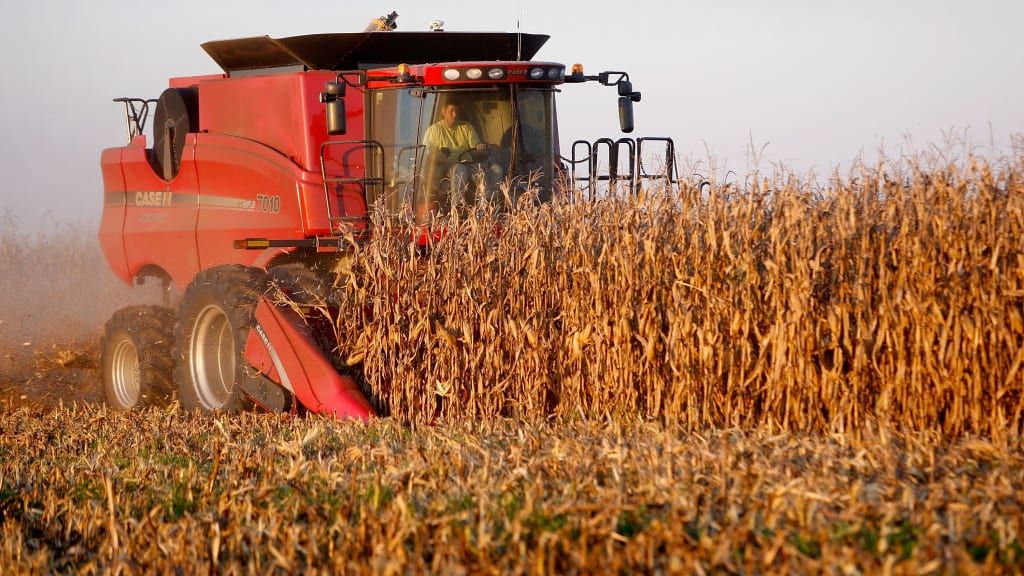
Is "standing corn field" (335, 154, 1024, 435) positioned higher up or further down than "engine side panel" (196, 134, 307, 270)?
further down

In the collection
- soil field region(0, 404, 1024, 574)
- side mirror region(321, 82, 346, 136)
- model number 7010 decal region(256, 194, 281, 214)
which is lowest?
soil field region(0, 404, 1024, 574)

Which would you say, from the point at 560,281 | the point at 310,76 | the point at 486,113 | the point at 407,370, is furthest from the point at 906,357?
the point at 310,76

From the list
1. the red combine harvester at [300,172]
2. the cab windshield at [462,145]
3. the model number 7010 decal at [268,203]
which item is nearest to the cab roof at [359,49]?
the red combine harvester at [300,172]

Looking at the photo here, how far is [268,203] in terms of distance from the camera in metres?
8.19

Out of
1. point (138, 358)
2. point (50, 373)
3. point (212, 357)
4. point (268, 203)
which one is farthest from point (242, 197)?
point (50, 373)

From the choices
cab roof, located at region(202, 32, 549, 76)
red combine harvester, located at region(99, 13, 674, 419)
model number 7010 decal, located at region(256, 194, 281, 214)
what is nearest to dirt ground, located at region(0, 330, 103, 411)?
red combine harvester, located at region(99, 13, 674, 419)

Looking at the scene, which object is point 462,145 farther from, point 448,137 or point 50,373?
point 50,373

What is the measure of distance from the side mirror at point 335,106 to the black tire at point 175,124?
2.30m

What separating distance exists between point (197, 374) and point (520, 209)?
2.76m

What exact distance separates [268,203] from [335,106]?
117 centimetres

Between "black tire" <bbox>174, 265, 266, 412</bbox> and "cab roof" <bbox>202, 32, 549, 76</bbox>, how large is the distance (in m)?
1.77

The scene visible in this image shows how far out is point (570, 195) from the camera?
6844mm

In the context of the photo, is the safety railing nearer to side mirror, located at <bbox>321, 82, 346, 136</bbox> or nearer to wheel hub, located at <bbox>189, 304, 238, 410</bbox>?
side mirror, located at <bbox>321, 82, 346, 136</bbox>

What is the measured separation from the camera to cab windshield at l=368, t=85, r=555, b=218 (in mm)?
7594
